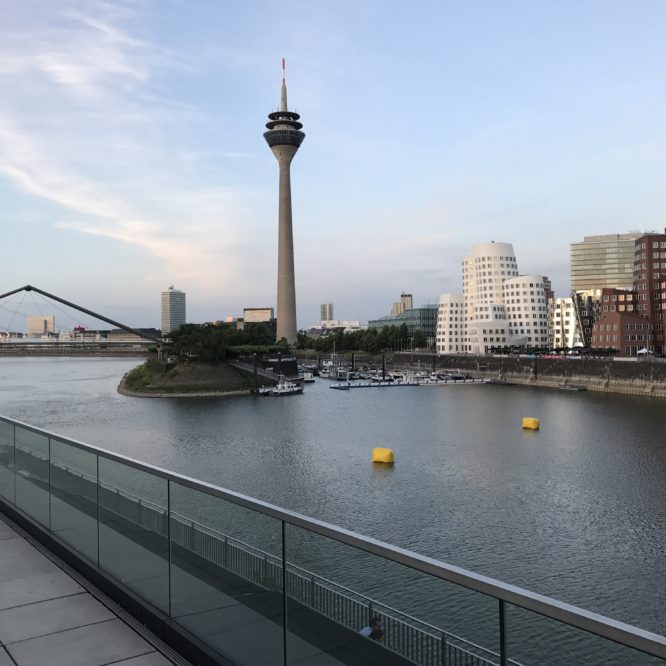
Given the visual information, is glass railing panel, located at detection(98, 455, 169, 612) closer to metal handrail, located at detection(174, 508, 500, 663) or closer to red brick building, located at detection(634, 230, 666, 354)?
metal handrail, located at detection(174, 508, 500, 663)

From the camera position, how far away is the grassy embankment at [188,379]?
6003cm

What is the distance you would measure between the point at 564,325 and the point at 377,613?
92.7 metres

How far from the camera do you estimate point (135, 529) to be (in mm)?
4227

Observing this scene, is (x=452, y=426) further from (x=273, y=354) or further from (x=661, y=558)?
(x=273, y=354)

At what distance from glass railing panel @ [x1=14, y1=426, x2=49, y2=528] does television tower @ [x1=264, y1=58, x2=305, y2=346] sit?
4044 inches

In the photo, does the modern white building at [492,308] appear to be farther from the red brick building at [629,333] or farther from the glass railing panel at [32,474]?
the glass railing panel at [32,474]

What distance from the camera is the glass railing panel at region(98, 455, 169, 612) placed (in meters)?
3.86

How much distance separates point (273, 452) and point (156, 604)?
86.4 feet

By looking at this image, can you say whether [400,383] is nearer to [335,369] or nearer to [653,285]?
[335,369]

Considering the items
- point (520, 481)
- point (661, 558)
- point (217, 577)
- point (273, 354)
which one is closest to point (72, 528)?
point (217, 577)

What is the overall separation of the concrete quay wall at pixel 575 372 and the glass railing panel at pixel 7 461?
54599 millimetres

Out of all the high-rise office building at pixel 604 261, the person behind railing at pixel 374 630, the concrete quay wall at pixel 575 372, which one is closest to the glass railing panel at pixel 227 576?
the person behind railing at pixel 374 630

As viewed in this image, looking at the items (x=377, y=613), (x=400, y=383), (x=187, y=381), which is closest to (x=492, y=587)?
(x=377, y=613)

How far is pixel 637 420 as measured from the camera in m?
38.3
